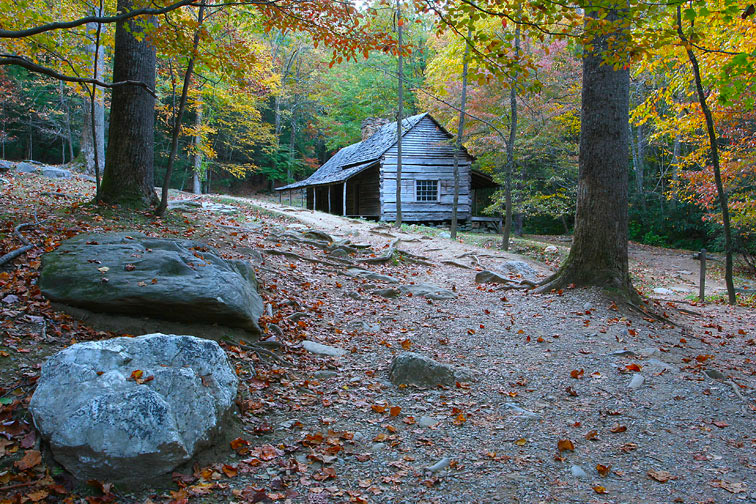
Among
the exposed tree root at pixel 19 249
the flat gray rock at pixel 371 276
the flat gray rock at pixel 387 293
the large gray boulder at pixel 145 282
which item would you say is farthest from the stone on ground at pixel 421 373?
the exposed tree root at pixel 19 249

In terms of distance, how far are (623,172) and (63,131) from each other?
34966 mm

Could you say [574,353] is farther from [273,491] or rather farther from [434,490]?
[273,491]

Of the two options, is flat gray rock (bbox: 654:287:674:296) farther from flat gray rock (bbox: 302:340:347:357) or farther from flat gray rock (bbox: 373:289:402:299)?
flat gray rock (bbox: 302:340:347:357)

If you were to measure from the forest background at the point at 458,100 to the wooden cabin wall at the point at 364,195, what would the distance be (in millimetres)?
5236

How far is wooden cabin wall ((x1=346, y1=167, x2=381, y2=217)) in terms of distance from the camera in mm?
25500

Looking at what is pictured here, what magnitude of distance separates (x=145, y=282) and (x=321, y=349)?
79.6 inches

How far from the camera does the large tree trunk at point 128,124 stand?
8.02m

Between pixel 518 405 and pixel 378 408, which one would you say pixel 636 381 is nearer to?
pixel 518 405

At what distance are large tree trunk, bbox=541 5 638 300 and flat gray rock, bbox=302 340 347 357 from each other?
4.48 m

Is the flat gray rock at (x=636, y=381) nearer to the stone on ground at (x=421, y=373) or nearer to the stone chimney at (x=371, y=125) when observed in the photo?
the stone on ground at (x=421, y=373)

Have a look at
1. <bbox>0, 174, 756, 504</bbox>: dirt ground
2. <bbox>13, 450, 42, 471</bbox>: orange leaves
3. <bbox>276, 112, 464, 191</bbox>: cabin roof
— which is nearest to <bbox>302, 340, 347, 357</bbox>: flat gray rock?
<bbox>0, 174, 756, 504</bbox>: dirt ground

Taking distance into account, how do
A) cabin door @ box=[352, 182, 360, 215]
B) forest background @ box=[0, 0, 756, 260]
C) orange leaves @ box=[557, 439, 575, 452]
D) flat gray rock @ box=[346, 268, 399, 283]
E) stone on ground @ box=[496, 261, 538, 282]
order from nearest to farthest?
1. orange leaves @ box=[557, 439, 575, 452]
2. forest background @ box=[0, 0, 756, 260]
3. flat gray rock @ box=[346, 268, 399, 283]
4. stone on ground @ box=[496, 261, 538, 282]
5. cabin door @ box=[352, 182, 360, 215]

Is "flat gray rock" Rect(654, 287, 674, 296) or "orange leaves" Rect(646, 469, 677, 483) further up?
"flat gray rock" Rect(654, 287, 674, 296)

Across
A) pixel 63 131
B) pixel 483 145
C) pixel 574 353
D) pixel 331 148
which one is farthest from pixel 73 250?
pixel 331 148
